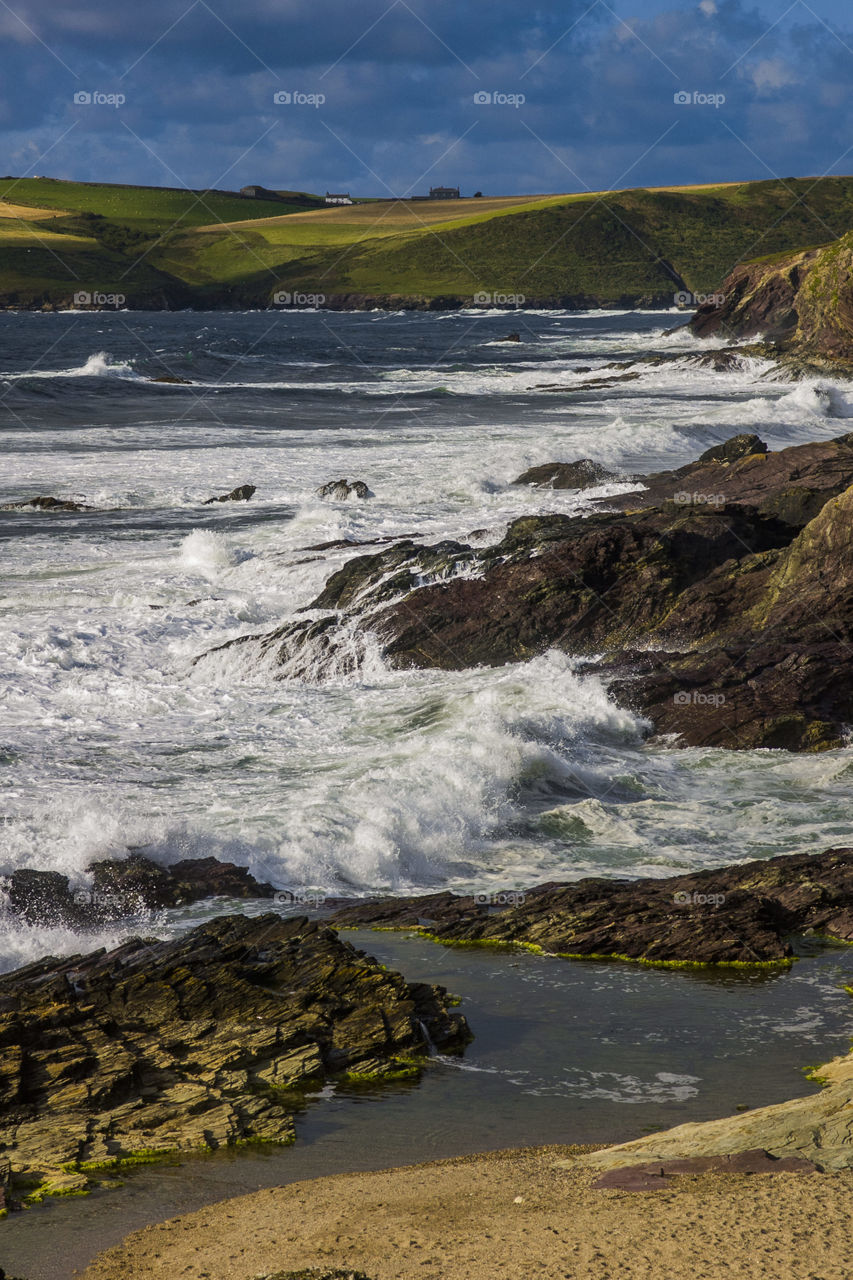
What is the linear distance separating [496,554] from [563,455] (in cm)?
1491

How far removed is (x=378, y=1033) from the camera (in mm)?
7781

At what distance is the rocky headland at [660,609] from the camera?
15.1 meters

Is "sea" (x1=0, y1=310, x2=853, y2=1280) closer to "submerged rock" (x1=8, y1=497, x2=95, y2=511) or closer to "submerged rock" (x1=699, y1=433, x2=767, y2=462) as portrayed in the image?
"submerged rock" (x1=8, y1=497, x2=95, y2=511)

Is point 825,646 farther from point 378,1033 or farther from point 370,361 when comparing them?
point 370,361

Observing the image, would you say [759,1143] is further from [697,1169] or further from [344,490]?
[344,490]

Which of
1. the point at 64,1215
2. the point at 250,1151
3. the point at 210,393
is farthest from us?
the point at 210,393

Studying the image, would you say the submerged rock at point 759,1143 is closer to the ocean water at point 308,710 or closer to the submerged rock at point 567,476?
the ocean water at point 308,710

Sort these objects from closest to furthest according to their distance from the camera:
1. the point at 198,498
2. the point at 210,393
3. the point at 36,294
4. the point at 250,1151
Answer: the point at 250,1151, the point at 198,498, the point at 210,393, the point at 36,294

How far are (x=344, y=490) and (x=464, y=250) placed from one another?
158 m

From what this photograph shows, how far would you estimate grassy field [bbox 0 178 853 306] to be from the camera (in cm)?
16962

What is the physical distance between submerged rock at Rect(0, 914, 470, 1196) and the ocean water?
208 centimetres

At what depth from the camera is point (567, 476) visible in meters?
30.7

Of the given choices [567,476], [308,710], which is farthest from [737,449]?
[308,710]

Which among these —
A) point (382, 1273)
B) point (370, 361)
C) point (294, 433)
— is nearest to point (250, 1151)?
point (382, 1273)
